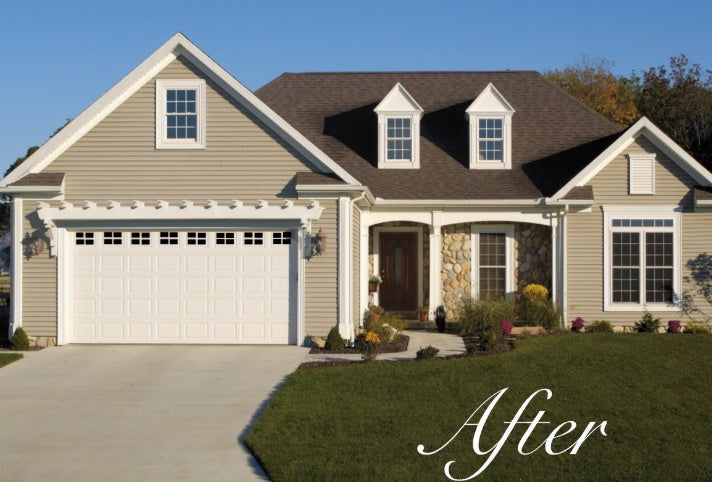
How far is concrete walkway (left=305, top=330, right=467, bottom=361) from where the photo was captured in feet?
52.4

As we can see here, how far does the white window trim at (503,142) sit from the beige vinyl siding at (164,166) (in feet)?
19.1

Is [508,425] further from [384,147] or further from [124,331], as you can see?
[384,147]

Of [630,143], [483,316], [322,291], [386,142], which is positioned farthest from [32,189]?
[630,143]

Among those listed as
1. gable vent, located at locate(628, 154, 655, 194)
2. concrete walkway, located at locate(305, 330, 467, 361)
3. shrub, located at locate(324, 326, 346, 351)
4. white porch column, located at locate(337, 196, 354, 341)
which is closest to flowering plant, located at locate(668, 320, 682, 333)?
gable vent, located at locate(628, 154, 655, 194)

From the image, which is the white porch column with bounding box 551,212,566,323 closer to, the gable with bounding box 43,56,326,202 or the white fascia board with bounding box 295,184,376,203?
the white fascia board with bounding box 295,184,376,203

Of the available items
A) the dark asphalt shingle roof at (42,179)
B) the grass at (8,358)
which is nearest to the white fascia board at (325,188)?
the dark asphalt shingle roof at (42,179)

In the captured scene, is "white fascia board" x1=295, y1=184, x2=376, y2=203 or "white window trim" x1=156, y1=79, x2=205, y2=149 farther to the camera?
"white window trim" x1=156, y1=79, x2=205, y2=149

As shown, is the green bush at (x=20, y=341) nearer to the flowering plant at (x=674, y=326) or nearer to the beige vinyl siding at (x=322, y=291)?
the beige vinyl siding at (x=322, y=291)

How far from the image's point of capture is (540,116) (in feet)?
77.2

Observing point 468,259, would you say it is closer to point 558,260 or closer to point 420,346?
point 558,260

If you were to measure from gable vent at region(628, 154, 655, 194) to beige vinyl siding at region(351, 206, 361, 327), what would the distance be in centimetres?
628

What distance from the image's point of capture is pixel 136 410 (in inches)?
474

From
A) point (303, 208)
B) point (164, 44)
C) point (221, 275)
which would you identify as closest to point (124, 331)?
point (221, 275)

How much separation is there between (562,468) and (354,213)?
33.2 feet
